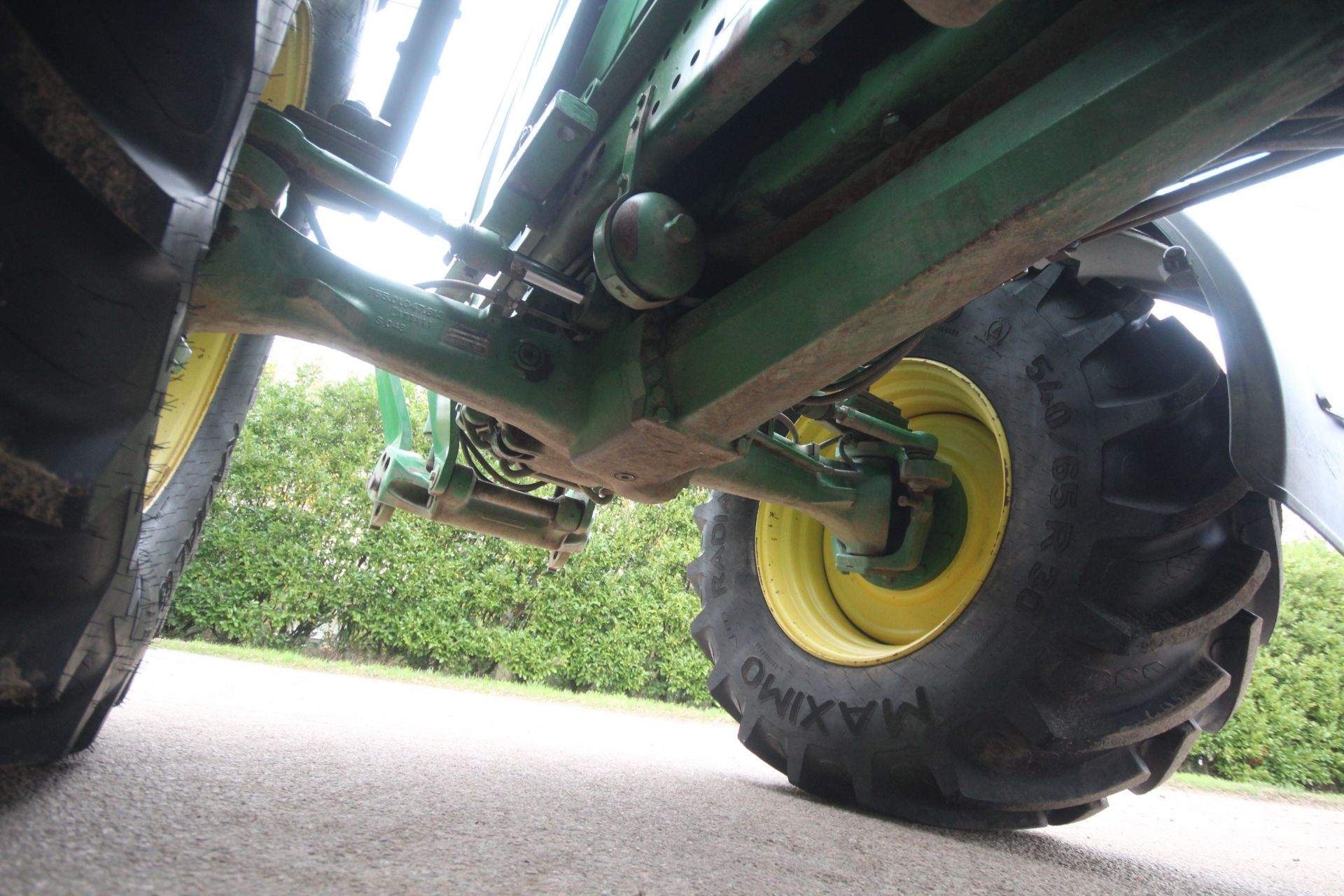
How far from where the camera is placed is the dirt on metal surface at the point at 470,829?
81cm

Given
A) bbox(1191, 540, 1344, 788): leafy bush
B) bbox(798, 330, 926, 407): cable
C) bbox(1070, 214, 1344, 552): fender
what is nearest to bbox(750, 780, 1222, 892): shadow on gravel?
bbox(1070, 214, 1344, 552): fender

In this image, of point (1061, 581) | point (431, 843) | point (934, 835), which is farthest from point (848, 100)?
point (934, 835)

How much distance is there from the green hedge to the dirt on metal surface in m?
4.01

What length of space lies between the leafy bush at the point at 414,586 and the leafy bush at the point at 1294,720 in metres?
4.26

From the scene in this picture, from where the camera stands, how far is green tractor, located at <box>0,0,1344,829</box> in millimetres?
719

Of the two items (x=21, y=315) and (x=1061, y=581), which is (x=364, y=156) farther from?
(x=1061, y=581)

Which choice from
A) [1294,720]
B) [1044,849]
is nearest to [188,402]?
[1044,849]

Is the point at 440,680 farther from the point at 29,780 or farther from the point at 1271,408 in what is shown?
the point at 1271,408

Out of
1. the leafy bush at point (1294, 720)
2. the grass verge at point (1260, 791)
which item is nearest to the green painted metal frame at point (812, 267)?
the grass verge at point (1260, 791)

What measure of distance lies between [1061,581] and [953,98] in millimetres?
1020

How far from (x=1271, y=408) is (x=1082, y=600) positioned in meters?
0.54

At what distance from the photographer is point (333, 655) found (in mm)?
6535

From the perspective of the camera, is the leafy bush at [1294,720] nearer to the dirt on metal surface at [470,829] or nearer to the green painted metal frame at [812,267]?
the dirt on metal surface at [470,829]

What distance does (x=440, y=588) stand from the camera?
21.4ft
